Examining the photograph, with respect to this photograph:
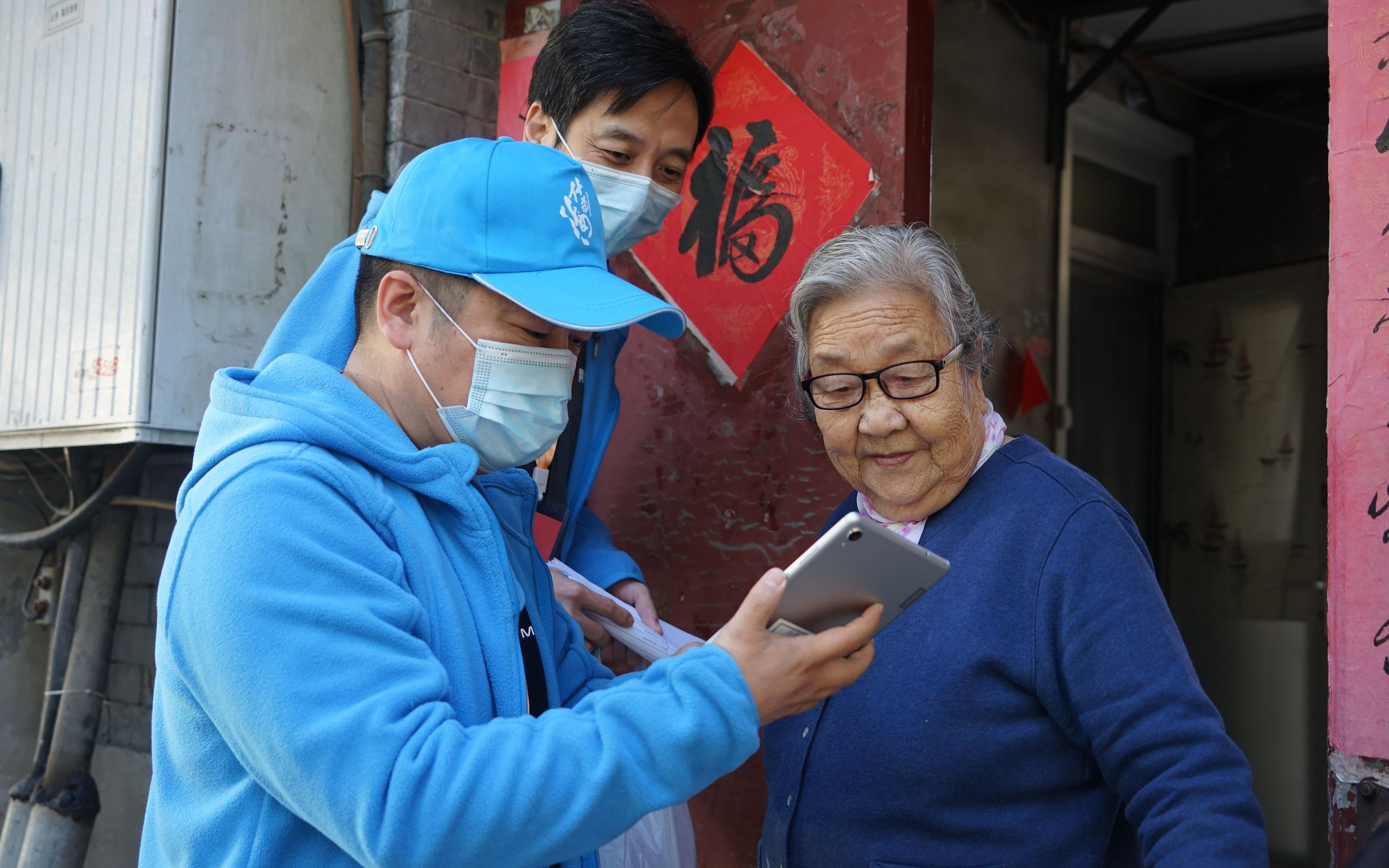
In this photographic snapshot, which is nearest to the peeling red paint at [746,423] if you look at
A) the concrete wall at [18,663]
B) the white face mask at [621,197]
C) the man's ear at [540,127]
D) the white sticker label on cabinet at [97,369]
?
the white face mask at [621,197]

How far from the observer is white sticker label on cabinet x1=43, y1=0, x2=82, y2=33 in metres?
3.25

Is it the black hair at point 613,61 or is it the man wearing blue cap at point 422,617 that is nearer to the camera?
the man wearing blue cap at point 422,617

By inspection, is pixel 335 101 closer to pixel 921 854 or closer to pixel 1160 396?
pixel 921 854

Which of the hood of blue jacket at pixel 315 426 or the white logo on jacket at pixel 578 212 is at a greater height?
the white logo on jacket at pixel 578 212

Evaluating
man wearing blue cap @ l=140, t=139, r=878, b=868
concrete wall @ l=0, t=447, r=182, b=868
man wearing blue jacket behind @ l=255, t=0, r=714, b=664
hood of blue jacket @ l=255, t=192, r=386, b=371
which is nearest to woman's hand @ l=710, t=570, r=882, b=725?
man wearing blue cap @ l=140, t=139, r=878, b=868

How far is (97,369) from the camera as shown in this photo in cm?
308

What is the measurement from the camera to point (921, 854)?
1.62m

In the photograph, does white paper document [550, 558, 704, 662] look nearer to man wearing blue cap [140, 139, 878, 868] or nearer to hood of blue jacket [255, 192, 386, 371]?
A: man wearing blue cap [140, 139, 878, 868]

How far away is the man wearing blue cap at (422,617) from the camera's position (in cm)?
108

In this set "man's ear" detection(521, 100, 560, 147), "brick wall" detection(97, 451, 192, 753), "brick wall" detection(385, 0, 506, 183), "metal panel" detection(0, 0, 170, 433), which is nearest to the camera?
"man's ear" detection(521, 100, 560, 147)

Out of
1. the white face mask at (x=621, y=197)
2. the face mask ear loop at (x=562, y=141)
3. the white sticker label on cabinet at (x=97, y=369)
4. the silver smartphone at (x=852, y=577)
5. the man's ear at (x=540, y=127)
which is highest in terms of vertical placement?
the man's ear at (x=540, y=127)

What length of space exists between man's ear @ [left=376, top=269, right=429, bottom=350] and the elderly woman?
2.35 feet

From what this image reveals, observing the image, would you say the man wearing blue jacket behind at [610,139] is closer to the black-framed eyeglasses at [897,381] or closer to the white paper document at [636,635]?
the white paper document at [636,635]

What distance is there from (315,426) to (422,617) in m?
0.25
